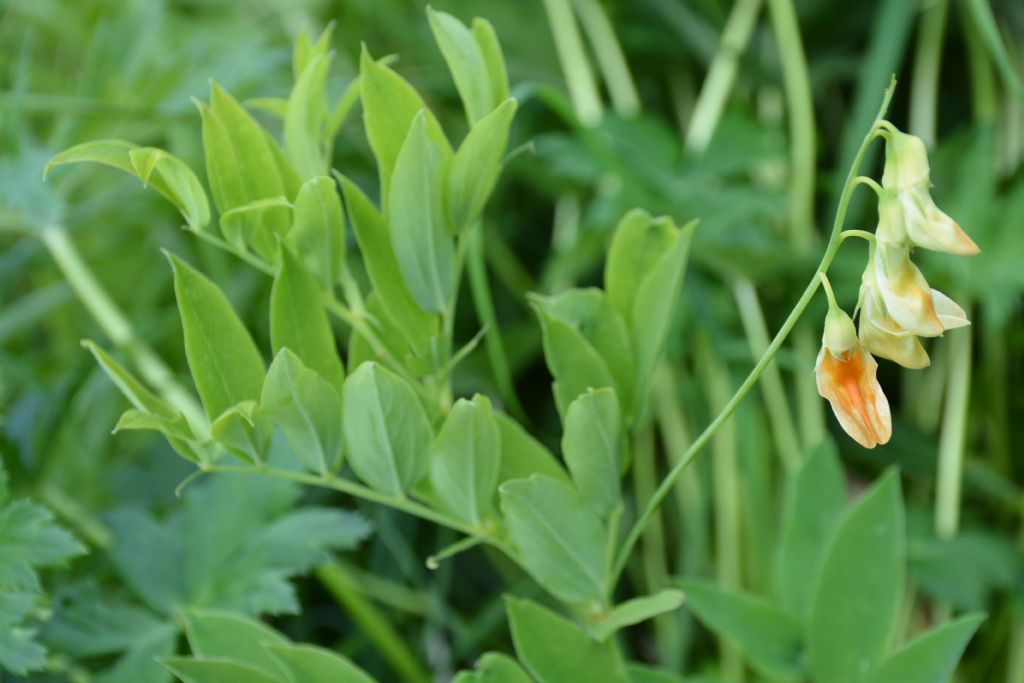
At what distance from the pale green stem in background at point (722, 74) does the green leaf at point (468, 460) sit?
0.40 meters

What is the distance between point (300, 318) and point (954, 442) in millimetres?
418

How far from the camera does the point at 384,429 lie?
31 centimetres

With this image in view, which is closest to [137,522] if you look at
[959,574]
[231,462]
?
[231,462]

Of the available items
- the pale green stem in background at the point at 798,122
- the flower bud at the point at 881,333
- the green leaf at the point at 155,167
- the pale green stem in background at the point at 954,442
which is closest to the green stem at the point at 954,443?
the pale green stem in background at the point at 954,442

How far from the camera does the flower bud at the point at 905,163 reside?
0.26 meters

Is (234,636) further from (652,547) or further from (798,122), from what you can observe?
(798,122)

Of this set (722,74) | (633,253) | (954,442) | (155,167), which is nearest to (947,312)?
(633,253)

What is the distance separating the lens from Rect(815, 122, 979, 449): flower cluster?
25 cm

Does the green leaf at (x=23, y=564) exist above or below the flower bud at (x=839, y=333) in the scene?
below

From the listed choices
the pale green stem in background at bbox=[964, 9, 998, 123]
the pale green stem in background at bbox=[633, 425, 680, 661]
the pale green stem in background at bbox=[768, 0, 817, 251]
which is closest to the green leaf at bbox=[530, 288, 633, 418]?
the pale green stem in background at bbox=[633, 425, 680, 661]

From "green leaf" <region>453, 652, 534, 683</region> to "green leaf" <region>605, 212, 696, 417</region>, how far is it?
101mm

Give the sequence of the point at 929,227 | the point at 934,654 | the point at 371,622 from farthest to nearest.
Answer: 1. the point at 371,622
2. the point at 934,654
3. the point at 929,227

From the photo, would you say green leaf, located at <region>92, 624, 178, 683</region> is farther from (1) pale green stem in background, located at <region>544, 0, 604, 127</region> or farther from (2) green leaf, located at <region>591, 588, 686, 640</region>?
(1) pale green stem in background, located at <region>544, 0, 604, 127</region>

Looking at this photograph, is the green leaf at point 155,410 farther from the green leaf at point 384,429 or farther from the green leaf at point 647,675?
the green leaf at point 647,675
